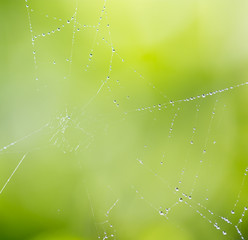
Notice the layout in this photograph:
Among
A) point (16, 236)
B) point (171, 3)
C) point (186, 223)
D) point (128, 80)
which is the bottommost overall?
point (186, 223)

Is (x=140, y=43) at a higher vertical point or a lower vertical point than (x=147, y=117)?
higher

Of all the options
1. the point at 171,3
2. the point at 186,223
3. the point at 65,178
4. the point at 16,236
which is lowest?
the point at 186,223

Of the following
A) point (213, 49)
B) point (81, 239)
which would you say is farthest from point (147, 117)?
point (81, 239)

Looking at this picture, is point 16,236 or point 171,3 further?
point 171,3

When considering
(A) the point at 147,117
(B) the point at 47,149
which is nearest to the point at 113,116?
(A) the point at 147,117

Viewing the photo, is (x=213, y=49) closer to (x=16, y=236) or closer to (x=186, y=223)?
(x=186, y=223)

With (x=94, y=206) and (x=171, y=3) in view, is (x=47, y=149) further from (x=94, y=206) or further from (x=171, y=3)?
(x=171, y=3)
